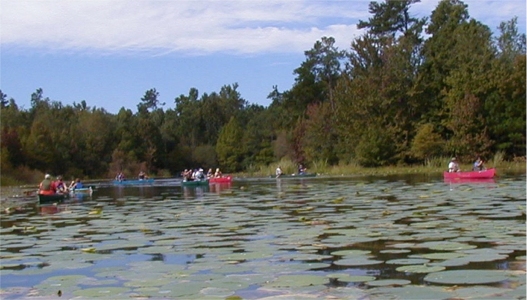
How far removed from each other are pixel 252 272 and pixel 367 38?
157 feet

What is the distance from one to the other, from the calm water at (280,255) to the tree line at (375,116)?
1384 inches

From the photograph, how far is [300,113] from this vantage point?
225ft

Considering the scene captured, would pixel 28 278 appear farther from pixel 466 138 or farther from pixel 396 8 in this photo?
pixel 396 8

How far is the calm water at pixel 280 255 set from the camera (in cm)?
603

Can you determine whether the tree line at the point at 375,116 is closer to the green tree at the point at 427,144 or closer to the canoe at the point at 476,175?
the green tree at the point at 427,144

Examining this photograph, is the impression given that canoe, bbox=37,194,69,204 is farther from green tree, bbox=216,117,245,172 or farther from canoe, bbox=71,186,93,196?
green tree, bbox=216,117,245,172

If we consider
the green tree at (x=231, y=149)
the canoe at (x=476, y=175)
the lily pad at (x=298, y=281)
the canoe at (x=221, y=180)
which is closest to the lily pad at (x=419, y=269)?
the lily pad at (x=298, y=281)

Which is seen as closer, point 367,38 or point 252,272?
point 252,272

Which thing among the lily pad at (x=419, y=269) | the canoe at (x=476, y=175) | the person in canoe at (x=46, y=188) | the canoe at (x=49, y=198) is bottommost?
the lily pad at (x=419, y=269)

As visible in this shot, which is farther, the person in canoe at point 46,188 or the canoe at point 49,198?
the person in canoe at point 46,188

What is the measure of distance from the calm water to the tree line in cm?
3517

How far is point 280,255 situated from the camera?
808 cm

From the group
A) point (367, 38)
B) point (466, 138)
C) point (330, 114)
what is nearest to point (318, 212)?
point (466, 138)

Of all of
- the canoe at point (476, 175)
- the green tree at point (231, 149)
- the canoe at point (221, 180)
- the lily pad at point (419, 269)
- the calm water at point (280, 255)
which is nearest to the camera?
the calm water at point (280, 255)
